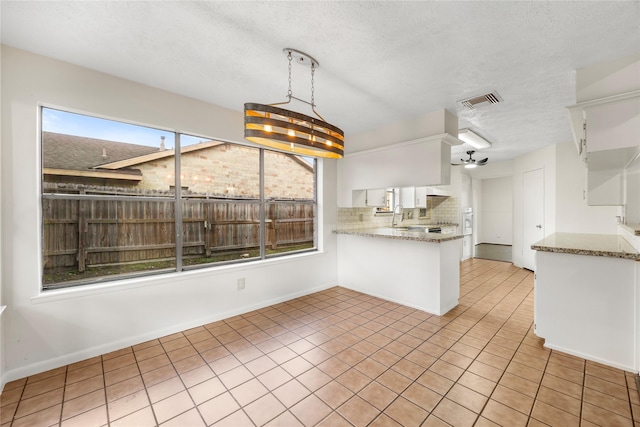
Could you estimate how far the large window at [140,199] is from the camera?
242 cm

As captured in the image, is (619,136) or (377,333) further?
(377,333)

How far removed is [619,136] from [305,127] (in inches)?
98.6

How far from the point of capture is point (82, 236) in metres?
2.57

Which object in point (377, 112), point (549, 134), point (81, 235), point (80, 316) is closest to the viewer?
point (80, 316)

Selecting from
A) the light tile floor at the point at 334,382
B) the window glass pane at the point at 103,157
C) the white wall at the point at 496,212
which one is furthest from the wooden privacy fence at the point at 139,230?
the white wall at the point at 496,212

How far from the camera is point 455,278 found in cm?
367

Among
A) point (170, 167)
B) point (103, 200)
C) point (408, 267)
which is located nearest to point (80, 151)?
point (103, 200)

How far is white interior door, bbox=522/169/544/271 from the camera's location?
5.33 meters

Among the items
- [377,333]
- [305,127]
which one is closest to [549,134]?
[377,333]

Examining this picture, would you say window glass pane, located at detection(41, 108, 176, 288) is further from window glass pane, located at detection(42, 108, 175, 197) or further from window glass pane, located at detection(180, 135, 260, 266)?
window glass pane, located at detection(180, 135, 260, 266)

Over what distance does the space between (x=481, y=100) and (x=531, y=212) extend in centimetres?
398

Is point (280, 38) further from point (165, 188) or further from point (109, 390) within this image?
point (109, 390)

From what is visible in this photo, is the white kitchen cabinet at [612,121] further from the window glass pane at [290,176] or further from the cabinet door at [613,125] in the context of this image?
the window glass pane at [290,176]

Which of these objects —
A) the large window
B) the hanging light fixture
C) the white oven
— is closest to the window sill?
the large window
